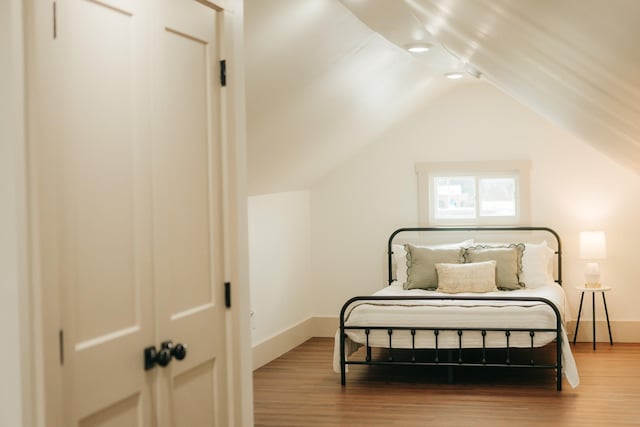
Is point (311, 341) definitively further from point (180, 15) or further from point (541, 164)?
point (180, 15)

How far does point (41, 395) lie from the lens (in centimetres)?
204

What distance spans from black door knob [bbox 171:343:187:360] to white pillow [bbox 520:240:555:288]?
5501 millimetres

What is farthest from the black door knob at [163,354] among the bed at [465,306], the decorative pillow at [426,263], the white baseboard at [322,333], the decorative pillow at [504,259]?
the decorative pillow at [504,259]

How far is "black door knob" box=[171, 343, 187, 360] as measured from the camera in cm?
260

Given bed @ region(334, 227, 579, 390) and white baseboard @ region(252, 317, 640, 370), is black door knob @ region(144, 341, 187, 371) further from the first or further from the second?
white baseboard @ region(252, 317, 640, 370)

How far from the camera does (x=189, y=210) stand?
2.75m

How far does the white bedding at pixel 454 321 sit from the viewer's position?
6.20 m

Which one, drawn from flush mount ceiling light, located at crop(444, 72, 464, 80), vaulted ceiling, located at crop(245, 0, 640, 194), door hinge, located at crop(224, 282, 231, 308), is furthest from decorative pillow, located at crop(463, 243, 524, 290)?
door hinge, located at crop(224, 282, 231, 308)

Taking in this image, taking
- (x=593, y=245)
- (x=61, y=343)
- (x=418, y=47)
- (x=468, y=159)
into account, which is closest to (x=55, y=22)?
(x=61, y=343)

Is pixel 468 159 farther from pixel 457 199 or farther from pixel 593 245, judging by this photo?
Answer: pixel 593 245

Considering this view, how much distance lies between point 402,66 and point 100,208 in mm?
4413

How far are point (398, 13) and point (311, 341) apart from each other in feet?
15.1

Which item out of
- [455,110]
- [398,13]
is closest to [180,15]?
[398,13]

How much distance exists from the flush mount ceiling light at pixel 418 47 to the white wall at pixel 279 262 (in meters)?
2.00
